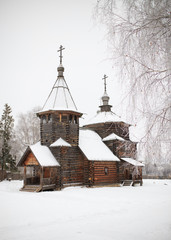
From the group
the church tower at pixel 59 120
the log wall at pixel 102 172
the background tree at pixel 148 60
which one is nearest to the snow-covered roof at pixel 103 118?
the log wall at pixel 102 172

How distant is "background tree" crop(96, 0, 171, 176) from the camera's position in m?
5.13

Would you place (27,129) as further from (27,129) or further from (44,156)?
(44,156)

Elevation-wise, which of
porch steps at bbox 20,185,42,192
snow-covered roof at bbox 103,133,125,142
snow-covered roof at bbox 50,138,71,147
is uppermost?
snow-covered roof at bbox 103,133,125,142

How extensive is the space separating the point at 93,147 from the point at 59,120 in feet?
16.5

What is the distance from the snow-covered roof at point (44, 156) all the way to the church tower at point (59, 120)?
3.48ft

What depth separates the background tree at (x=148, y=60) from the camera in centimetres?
513

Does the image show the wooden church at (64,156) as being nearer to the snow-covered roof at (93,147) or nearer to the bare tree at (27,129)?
the snow-covered roof at (93,147)

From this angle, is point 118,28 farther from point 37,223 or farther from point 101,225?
point 37,223

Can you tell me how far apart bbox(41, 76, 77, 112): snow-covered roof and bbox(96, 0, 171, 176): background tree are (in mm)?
16178

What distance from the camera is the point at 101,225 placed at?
7160 mm

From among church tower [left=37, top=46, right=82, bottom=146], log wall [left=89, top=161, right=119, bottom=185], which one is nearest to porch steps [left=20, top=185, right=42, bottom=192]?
church tower [left=37, top=46, right=82, bottom=146]

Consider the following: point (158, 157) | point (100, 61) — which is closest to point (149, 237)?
point (158, 157)

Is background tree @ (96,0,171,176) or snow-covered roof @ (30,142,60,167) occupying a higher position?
background tree @ (96,0,171,176)

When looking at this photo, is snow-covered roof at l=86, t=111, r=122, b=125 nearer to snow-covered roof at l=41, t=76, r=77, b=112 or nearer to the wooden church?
the wooden church
